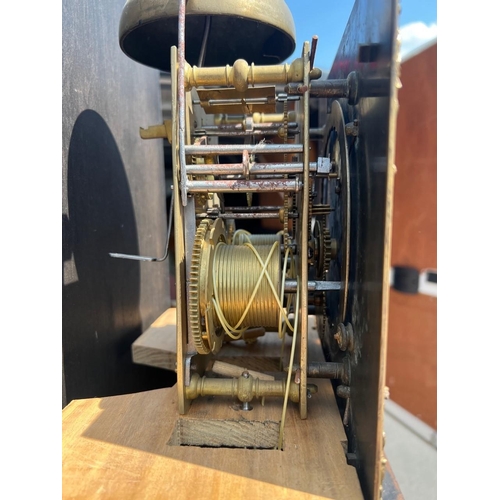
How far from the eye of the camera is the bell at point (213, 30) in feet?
3.53

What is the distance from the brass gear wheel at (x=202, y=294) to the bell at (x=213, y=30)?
0.64 meters

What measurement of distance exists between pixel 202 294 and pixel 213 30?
1055mm

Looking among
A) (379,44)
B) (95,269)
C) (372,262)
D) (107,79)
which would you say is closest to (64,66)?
(107,79)

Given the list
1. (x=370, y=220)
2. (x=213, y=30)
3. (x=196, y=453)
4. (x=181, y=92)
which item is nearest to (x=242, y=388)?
(x=196, y=453)

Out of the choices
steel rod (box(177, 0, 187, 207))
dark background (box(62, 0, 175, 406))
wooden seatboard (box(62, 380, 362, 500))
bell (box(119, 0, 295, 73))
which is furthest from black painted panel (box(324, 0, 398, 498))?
dark background (box(62, 0, 175, 406))

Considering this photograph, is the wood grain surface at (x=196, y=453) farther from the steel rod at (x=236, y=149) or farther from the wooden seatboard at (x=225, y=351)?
the steel rod at (x=236, y=149)

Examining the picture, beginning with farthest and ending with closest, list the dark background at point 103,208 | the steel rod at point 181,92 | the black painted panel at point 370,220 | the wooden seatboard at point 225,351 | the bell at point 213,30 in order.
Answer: the wooden seatboard at point 225,351 → the dark background at point 103,208 → the bell at point 213,30 → the steel rod at point 181,92 → the black painted panel at point 370,220

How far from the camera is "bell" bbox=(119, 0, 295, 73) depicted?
108 cm

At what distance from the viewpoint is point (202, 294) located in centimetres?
99

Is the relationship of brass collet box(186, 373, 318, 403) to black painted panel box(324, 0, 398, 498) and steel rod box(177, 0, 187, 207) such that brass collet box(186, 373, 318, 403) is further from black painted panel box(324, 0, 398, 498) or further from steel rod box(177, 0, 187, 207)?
steel rod box(177, 0, 187, 207)

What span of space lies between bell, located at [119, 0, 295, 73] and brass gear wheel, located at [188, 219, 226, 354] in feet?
2.09

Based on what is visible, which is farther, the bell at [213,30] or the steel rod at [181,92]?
the bell at [213,30]

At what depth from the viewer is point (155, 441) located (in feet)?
3.07

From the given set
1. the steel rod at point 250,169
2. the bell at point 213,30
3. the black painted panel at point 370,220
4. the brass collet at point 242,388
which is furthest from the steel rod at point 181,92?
the brass collet at point 242,388
